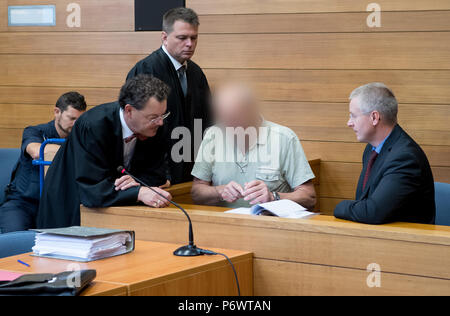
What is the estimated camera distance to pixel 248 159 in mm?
2914

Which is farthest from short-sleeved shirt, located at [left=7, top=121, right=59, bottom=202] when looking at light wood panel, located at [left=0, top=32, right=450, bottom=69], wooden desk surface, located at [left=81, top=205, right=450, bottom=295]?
wooden desk surface, located at [left=81, top=205, right=450, bottom=295]

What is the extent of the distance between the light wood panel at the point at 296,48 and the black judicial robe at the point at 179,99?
451 mm

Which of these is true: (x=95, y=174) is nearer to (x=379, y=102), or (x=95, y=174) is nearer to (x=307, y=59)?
(x=379, y=102)

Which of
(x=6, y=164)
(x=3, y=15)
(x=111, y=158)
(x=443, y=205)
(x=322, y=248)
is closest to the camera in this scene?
(x=322, y=248)

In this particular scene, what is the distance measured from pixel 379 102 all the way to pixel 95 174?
1183 millimetres

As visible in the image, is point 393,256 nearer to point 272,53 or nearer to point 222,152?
point 222,152

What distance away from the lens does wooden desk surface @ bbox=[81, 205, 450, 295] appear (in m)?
1.99

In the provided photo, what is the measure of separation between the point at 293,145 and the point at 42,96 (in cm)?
251

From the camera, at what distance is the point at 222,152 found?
2.95 m

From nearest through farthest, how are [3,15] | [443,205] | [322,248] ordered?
[322,248]
[443,205]
[3,15]

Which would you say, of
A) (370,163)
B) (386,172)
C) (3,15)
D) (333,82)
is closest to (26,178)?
(3,15)

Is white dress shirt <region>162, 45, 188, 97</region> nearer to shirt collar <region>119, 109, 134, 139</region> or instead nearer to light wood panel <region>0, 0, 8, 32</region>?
shirt collar <region>119, 109, 134, 139</region>

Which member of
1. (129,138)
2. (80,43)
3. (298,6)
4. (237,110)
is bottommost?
(129,138)
